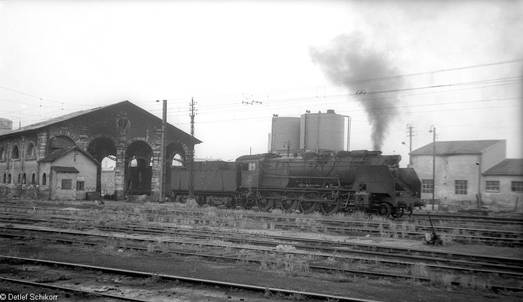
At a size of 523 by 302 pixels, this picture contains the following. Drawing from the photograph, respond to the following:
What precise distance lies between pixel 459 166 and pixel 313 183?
2437cm

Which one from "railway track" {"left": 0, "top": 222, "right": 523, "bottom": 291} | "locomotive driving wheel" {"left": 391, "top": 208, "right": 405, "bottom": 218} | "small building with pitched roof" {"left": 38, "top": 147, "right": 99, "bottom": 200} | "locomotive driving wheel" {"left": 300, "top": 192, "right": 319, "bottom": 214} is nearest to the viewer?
"railway track" {"left": 0, "top": 222, "right": 523, "bottom": 291}

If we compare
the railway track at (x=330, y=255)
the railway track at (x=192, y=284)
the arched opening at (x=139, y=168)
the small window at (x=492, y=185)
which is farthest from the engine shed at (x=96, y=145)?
the railway track at (x=192, y=284)

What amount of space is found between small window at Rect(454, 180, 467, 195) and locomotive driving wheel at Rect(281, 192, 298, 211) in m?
24.0

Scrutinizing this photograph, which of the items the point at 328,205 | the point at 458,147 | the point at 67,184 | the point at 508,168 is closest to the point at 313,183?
the point at 328,205

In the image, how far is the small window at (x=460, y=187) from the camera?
41.1m

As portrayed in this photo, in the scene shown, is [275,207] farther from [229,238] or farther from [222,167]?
[229,238]

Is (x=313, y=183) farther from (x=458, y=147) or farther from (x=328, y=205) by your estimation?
(x=458, y=147)

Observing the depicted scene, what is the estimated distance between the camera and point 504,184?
38031 mm

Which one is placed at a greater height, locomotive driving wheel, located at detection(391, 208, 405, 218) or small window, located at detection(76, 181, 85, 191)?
small window, located at detection(76, 181, 85, 191)

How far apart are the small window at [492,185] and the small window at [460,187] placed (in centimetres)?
210

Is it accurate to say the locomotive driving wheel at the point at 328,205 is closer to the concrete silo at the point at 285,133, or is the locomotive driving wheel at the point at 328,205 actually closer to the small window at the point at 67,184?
the small window at the point at 67,184

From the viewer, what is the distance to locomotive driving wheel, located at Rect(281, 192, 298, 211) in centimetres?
2365

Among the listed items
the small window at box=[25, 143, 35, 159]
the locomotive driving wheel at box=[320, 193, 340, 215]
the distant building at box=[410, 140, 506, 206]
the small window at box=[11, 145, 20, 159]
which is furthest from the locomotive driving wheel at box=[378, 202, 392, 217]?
the small window at box=[11, 145, 20, 159]

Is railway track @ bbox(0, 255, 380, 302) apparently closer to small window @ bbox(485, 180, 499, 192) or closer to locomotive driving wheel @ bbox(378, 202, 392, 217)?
locomotive driving wheel @ bbox(378, 202, 392, 217)
